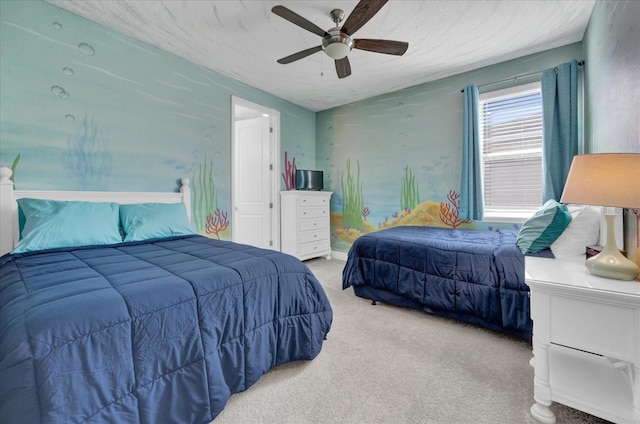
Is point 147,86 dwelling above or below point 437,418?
above

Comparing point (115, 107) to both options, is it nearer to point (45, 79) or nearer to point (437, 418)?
point (45, 79)

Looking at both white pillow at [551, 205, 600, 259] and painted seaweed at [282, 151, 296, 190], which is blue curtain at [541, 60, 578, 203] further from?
painted seaweed at [282, 151, 296, 190]

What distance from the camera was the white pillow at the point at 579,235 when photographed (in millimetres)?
1835

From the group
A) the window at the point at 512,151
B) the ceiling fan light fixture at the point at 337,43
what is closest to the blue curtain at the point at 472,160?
the window at the point at 512,151

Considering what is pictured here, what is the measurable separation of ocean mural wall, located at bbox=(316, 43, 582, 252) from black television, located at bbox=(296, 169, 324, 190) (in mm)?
363

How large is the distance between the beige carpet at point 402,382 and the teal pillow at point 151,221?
147cm

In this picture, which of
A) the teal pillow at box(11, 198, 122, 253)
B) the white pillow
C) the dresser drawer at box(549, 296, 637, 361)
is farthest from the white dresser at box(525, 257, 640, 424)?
the teal pillow at box(11, 198, 122, 253)

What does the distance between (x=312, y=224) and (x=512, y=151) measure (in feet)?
8.95

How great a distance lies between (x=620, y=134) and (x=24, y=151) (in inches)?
162

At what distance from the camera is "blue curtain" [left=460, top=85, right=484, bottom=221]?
3256 millimetres

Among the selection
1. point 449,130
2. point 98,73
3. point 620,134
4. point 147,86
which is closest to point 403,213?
point 449,130

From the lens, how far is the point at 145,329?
110 centimetres

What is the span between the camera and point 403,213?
13.3 feet

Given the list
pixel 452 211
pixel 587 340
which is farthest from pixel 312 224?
pixel 587 340
